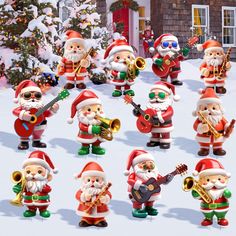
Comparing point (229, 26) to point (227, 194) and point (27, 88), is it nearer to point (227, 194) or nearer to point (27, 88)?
point (27, 88)

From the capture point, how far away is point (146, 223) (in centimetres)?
675

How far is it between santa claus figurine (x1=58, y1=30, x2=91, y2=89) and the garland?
727 centimetres

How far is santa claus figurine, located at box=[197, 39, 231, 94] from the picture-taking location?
11211mm

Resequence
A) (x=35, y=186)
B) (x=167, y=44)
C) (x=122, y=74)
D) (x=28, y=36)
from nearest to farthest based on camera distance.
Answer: (x=35, y=186)
(x=122, y=74)
(x=167, y=44)
(x=28, y=36)

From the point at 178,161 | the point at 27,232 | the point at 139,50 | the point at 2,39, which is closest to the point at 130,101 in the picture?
the point at 178,161

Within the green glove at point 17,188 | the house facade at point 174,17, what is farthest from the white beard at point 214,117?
the house facade at point 174,17

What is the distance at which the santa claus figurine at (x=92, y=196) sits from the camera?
6.52 metres

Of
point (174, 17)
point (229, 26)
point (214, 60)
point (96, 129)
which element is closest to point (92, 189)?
point (96, 129)

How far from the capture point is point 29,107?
8.44 meters

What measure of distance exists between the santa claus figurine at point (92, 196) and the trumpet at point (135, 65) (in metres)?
4.18

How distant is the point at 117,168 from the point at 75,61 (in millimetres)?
3433

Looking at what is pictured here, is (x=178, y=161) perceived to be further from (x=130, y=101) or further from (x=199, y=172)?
(x=199, y=172)

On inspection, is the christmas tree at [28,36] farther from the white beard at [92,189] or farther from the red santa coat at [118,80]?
the white beard at [92,189]

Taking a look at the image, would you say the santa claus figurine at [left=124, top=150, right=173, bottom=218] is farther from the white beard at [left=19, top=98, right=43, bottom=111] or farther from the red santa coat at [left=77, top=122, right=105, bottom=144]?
the white beard at [left=19, top=98, right=43, bottom=111]
